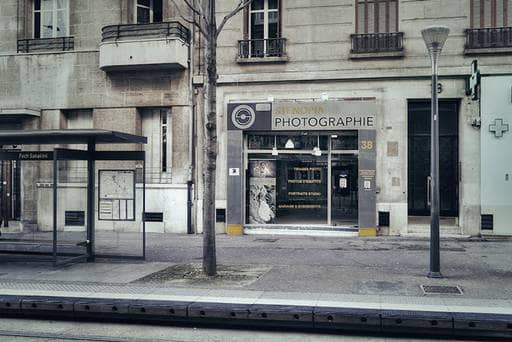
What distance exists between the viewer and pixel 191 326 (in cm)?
793

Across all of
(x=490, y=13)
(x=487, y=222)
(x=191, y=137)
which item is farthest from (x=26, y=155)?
(x=490, y=13)

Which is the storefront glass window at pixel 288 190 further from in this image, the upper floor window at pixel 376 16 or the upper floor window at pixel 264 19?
the upper floor window at pixel 376 16

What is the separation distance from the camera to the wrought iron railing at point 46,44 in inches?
738

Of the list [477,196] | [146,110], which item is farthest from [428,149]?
[146,110]

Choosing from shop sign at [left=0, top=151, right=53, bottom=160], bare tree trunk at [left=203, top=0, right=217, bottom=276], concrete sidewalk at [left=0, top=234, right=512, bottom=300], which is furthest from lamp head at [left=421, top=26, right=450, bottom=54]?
shop sign at [left=0, top=151, right=53, bottom=160]

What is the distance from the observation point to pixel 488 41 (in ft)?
51.5

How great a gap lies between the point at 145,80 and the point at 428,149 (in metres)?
9.44

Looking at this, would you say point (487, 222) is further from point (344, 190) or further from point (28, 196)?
point (28, 196)

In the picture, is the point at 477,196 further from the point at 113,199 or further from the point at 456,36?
the point at 113,199

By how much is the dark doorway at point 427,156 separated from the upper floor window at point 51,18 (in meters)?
12.2

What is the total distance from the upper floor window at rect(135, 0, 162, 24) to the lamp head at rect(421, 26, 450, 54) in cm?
1091

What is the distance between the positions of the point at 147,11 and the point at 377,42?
7981mm

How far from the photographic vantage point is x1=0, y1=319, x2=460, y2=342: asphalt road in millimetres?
7199

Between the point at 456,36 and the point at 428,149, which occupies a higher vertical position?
the point at 456,36
